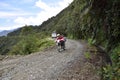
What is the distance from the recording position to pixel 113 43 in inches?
Result: 738

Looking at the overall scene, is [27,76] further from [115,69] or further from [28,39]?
[28,39]

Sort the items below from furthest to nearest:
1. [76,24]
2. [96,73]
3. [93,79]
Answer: [76,24]
[96,73]
[93,79]

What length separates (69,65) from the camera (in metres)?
17.9

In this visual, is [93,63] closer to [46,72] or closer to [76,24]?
[46,72]

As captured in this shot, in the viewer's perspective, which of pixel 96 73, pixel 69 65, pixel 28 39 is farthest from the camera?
pixel 28 39

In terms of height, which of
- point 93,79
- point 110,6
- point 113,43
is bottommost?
point 93,79

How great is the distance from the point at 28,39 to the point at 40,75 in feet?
98.0

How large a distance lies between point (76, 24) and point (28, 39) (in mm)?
15691

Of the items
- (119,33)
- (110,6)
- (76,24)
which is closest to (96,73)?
(119,33)

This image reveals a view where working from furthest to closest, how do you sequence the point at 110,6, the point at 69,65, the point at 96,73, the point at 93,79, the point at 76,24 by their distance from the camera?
the point at 76,24 → the point at 110,6 → the point at 69,65 → the point at 96,73 → the point at 93,79

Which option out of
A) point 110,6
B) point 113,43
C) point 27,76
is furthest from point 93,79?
point 110,6

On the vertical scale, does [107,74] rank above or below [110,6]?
below

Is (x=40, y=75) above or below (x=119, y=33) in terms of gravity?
below

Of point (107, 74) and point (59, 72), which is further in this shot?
point (59, 72)
